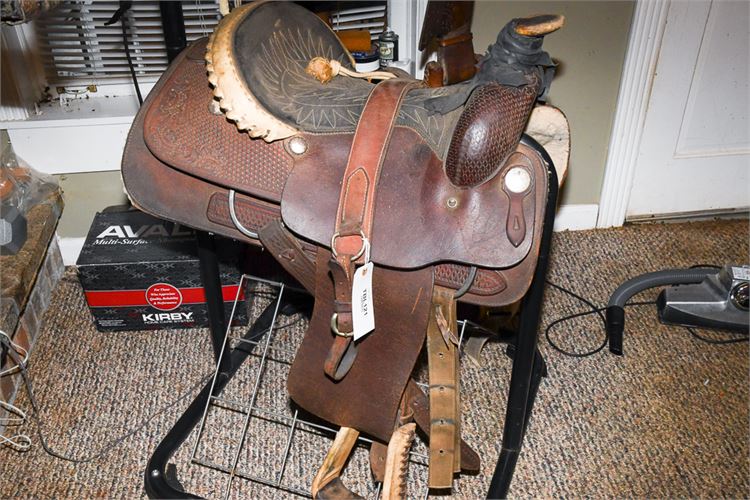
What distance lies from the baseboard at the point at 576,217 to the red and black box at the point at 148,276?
98 centimetres

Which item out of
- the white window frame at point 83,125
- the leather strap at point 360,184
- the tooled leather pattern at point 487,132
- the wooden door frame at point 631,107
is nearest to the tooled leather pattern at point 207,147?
the leather strap at point 360,184

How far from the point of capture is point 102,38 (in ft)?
6.05

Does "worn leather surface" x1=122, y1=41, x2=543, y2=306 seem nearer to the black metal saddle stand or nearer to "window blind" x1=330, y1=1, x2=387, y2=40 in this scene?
the black metal saddle stand

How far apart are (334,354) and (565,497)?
64cm

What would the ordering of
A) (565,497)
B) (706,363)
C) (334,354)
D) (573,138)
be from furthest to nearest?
(573,138) < (706,363) < (565,497) < (334,354)

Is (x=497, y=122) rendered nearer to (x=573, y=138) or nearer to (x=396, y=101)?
(x=396, y=101)

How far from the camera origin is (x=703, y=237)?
2.14 meters

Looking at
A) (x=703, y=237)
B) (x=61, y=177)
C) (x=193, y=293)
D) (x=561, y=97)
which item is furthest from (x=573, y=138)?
(x=61, y=177)

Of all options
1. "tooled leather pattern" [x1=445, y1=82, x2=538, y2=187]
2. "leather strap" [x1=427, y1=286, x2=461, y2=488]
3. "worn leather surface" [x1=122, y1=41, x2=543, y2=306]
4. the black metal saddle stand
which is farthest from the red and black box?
"tooled leather pattern" [x1=445, y1=82, x2=538, y2=187]

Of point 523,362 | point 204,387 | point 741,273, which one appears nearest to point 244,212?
point 523,362

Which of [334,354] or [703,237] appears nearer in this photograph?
[334,354]

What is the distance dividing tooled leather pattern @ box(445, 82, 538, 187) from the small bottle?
86 cm

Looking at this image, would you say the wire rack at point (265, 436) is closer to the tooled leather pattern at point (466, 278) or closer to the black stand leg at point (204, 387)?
the black stand leg at point (204, 387)

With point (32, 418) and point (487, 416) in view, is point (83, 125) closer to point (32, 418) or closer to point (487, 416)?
point (32, 418)
